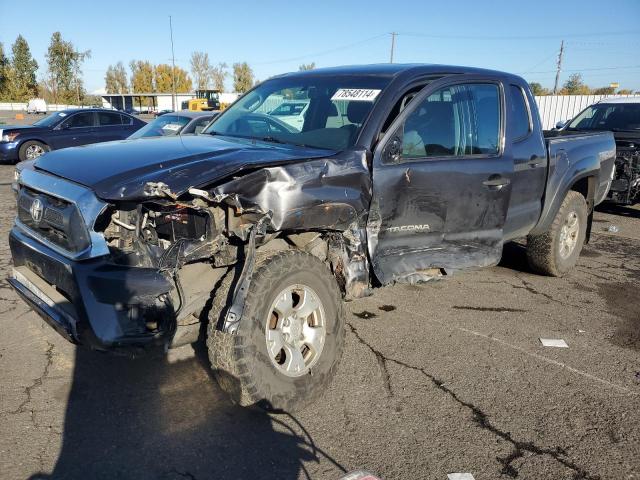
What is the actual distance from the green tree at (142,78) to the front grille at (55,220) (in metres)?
91.4

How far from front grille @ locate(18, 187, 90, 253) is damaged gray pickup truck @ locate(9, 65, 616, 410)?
1 centimetres

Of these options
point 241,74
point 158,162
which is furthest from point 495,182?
point 241,74

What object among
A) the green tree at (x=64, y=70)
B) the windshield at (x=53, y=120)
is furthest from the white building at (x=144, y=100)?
the windshield at (x=53, y=120)

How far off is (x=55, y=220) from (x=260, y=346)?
136 cm

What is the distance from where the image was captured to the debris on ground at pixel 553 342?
415cm

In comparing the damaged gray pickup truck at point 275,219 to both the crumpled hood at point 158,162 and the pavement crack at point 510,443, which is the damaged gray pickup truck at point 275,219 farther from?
the pavement crack at point 510,443

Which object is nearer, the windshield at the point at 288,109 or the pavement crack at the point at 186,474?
the pavement crack at the point at 186,474

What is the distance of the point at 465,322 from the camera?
456cm

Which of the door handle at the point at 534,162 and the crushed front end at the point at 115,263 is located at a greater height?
the door handle at the point at 534,162

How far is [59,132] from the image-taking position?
14.2m

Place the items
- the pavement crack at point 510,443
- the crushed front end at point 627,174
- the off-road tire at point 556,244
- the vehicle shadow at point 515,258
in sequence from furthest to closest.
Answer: the crushed front end at point 627,174, the vehicle shadow at point 515,258, the off-road tire at point 556,244, the pavement crack at point 510,443

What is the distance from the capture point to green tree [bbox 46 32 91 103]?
191 ft

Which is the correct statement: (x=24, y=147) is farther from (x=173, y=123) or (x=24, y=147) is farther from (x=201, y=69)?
(x=201, y=69)

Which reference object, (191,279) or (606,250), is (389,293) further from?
(606,250)
